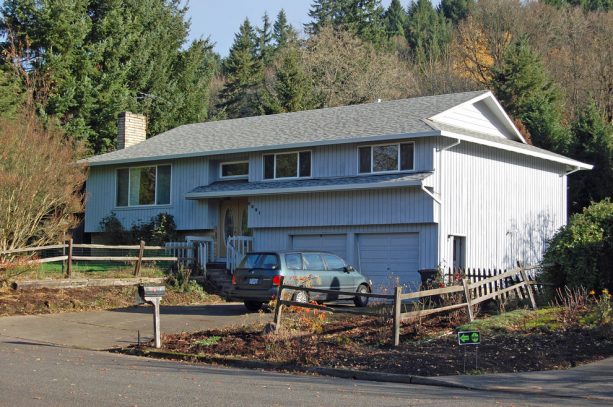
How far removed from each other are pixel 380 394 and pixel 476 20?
54.0 metres

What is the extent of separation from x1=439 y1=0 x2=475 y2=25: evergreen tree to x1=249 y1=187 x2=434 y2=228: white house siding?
2246 inches

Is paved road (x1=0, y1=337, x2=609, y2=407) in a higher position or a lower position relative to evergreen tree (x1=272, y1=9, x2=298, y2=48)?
lower

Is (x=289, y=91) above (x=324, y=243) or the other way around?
above

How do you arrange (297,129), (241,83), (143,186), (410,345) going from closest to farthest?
(410,345) → (297,129) → (143,186) → (241,83)

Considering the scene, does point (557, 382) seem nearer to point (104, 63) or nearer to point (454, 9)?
point (104, 63)

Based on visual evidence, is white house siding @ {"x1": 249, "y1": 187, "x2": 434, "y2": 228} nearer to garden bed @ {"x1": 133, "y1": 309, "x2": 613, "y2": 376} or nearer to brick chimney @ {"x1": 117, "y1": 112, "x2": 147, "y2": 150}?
garden bed @ {"x1": 133, "y1": 309, "x2": 613, "y2": 376}

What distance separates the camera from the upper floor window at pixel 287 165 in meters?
27.9

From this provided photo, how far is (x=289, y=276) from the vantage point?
67.9 feet

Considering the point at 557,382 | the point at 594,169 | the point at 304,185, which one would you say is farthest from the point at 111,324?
the point at 594,169

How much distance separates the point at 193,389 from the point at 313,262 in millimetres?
10647

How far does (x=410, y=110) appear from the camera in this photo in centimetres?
2862

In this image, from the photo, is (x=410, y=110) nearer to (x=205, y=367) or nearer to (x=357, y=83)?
(x=205, y=367)

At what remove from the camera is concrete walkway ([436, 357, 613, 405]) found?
37.3 feet

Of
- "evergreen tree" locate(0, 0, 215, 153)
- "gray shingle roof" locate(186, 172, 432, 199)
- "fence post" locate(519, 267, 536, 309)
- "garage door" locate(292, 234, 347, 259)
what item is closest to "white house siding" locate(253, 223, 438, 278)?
"garage door" locate(292, 234, 347, 259)
